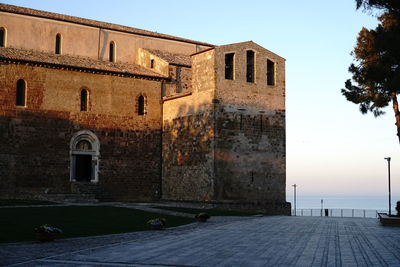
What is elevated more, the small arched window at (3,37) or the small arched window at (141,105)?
the small arched window at (3,37)

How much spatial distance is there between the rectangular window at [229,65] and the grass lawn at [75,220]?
11288 mm

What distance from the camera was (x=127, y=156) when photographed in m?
34.2

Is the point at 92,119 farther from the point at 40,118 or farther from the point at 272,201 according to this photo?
the point at 272,201

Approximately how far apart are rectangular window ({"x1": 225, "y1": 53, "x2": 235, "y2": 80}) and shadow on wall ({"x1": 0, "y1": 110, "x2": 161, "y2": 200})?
6868mm

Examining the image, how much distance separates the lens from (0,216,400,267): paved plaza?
403 inches

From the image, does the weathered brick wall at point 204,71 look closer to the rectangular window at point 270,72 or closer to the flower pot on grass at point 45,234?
the rectangular window at point 270,72

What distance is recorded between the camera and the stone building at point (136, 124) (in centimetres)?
3055

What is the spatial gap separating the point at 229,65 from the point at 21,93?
1305 cm

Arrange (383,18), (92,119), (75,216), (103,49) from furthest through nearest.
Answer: (103,49), (92,119), (383,18), (75,216)

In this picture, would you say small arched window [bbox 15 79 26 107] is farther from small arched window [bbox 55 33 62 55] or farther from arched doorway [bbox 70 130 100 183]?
small arched window [bbox 55 33 62 55]

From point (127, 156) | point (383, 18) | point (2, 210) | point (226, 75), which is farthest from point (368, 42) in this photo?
point (2, 210)

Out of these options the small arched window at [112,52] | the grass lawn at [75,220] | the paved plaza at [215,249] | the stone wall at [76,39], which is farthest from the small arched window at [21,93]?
the paved plaza at [215,249]

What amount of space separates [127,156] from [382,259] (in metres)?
25.0

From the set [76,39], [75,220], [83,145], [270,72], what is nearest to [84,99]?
[83,145]
